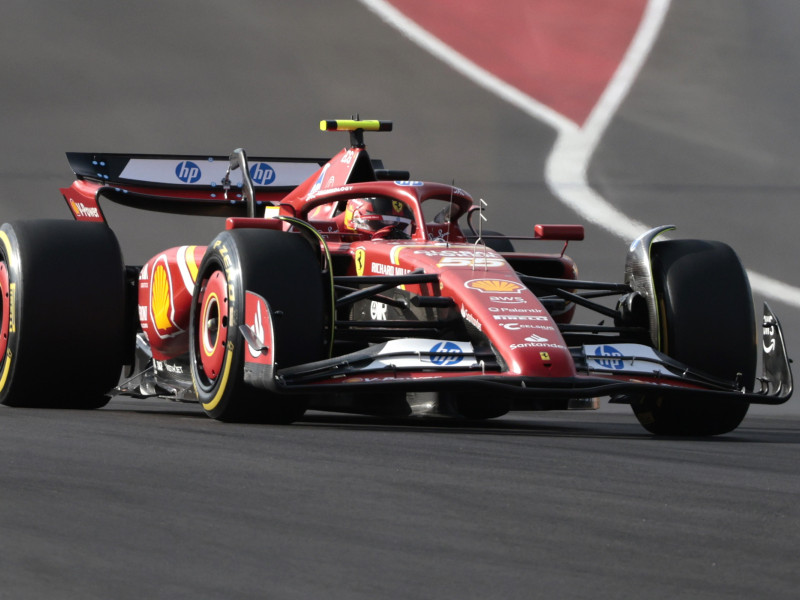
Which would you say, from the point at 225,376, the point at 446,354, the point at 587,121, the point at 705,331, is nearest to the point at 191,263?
the point at 225,376

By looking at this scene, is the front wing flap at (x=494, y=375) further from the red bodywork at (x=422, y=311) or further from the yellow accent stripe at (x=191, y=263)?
the yellow accent stripe at (x=191, y=263)

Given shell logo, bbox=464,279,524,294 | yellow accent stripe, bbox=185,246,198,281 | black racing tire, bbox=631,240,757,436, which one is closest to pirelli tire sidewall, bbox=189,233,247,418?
yellow accent stripe, bbox=185,246,198,281

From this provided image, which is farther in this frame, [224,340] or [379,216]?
[379,216]

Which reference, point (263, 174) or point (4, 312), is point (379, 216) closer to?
point (263, 174)

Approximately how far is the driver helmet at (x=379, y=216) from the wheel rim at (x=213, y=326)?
1366 mm

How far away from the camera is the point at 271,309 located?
286 inches

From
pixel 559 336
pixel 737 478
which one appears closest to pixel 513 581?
pixel 737 478

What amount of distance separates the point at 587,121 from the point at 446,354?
13753 mm

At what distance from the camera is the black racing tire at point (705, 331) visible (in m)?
7.85

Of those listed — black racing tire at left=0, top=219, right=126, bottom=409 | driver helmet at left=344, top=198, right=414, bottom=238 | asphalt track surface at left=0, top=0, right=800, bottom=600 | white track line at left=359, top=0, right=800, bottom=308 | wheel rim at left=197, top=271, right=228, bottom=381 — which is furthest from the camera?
white track line at left=359, top=0, right=800, bottom=308

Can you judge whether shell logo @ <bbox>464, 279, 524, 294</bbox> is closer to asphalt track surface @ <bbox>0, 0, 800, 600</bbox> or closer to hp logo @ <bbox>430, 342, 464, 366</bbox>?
hp logo @ <bbox>430, 342, 464, 366</bbox>

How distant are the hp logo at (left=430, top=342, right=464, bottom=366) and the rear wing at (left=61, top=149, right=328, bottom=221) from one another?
371cm

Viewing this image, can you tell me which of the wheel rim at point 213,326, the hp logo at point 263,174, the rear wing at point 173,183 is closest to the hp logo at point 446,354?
the wheel rim at point 213,326

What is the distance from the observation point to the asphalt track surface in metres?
3.72
